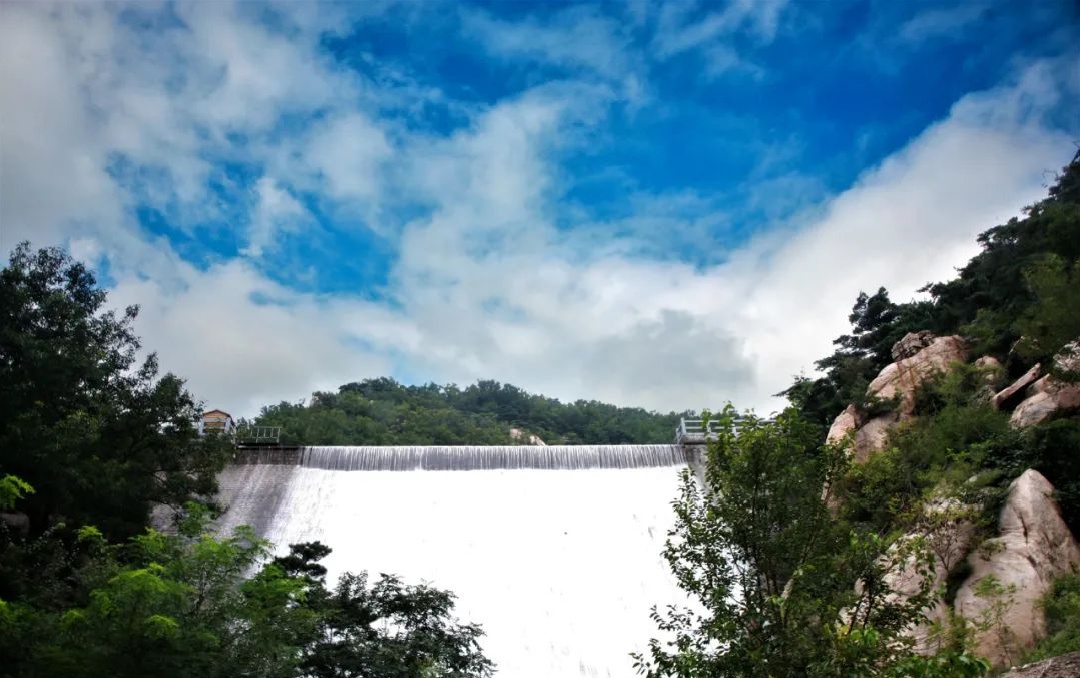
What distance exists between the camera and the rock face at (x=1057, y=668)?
3711 millimetres

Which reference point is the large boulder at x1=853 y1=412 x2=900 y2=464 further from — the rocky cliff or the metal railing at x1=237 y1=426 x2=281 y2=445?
the metal railing at x1=237 y1=426 x2=281 y2=445

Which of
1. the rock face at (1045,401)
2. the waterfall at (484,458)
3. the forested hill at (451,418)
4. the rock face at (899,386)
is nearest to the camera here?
the rock face at (1045,401)

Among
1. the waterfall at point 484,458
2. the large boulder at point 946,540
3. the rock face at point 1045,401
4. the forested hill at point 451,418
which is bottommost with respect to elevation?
the large boulder at point 946,540

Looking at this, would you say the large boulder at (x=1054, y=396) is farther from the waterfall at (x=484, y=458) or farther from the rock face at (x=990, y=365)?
the waterfall at (x=484, y=458)

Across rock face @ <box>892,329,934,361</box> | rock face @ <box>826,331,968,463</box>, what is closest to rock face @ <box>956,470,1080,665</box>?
rock face @ <box>826,331,968,463</box>

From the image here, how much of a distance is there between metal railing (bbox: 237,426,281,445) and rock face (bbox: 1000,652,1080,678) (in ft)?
93.9

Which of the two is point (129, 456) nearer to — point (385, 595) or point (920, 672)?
point (385, 595)

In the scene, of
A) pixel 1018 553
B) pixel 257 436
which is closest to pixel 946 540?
pixel 1018 553

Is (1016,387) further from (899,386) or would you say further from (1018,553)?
(1018,553)

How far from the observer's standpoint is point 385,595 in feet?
45.2

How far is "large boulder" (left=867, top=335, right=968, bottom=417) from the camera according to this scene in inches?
892

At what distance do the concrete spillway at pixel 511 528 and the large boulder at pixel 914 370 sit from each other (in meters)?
7.91

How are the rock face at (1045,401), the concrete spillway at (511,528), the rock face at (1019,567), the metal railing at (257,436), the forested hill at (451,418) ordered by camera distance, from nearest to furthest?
the rock face at (1019,567) < the rock face at (1045,401) < the concrete spillway at (511,528) < the metal railing at (257,436) < the forested hill at (451,418)

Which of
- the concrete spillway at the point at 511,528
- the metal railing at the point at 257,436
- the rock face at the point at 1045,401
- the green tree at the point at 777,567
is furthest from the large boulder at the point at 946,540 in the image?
the metal railing at the point at 257,436
